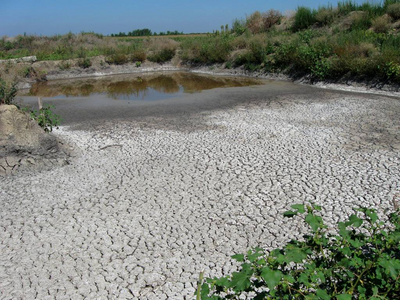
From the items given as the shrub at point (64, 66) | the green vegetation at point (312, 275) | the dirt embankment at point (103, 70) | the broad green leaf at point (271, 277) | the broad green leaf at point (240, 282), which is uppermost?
the shrub at point (64, 66)

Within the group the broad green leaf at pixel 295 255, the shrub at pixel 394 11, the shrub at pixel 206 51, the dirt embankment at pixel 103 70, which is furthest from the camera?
the shrub at pixel 206 51

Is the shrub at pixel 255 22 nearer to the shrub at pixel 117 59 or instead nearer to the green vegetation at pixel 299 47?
the green vegetation at pixel 299 47

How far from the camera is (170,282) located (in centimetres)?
307

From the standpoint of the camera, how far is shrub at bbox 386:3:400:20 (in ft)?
48.7

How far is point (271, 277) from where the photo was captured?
5.72 feet

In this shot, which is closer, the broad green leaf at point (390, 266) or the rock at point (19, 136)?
the broad green leaf at point (390, 266)

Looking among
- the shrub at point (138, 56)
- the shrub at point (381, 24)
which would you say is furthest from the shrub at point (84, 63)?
the shrub at point (381, 24)

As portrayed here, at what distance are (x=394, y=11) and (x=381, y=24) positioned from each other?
4.26ft

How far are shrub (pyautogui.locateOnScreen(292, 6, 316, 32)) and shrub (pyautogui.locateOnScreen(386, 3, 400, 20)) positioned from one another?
138 inches

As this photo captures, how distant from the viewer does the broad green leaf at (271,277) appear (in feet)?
5.61

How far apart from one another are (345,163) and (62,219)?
3629mm

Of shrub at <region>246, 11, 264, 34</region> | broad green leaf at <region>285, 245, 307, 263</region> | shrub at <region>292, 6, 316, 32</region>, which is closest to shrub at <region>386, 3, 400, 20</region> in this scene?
shrub at <region>292, 6, 316, 32</region>

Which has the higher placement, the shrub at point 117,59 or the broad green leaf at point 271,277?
the shrub at point 117,59

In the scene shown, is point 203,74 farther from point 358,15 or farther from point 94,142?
point 94,142
